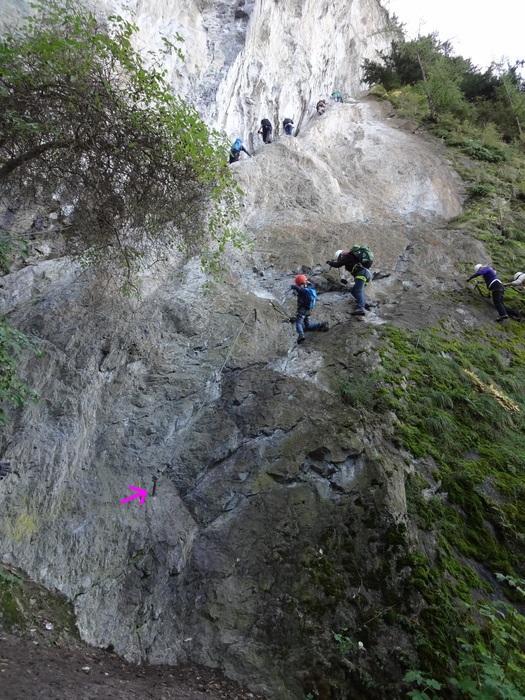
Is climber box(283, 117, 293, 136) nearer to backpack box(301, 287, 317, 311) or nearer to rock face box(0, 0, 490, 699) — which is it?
rock face box(0, 0, 490, 699)

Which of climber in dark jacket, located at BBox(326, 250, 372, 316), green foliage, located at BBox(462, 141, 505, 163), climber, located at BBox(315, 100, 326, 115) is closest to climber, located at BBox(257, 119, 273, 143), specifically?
climber, located at BBox(315, 100, 326, 115)

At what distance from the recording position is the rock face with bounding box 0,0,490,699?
5.63 meters

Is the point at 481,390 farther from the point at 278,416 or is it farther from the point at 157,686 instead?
the point at 157,686

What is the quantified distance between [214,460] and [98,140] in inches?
220

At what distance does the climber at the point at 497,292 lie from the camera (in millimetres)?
11148

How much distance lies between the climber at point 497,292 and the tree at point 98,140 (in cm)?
740

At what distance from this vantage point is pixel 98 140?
23.6 ft

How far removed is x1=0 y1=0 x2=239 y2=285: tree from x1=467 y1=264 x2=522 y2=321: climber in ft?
24.3

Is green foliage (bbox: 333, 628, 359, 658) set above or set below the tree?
below

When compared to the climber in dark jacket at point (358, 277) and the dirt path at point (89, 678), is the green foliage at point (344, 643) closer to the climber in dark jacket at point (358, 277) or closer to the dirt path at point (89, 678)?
the dirt path at point (89, 678)

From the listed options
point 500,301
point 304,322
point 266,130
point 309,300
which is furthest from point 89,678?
point 266,130

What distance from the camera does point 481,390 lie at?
8.40 m

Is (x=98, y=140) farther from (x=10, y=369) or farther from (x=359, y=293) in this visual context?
(x=359, y=293)

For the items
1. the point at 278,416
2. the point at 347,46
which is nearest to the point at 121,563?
the point at 278,416
